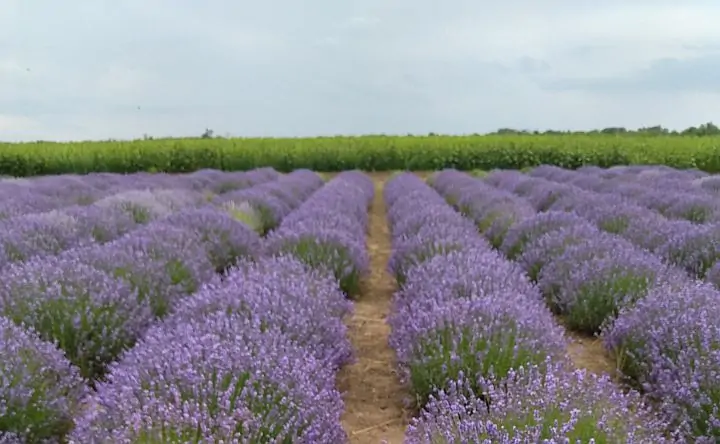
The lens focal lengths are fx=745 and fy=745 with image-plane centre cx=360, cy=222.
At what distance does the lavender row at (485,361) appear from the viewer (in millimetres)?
1914

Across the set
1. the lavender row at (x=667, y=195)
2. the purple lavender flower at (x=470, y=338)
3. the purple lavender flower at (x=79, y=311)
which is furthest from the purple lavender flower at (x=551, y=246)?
the purple lavender flower at (x=79, y=311)

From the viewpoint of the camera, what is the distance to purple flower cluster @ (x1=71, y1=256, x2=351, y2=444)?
1949mm

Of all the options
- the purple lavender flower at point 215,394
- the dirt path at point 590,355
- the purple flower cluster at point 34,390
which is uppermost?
the purple lavender flower at point 215,394

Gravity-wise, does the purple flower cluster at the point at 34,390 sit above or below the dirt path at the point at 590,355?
above

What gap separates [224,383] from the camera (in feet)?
7.44

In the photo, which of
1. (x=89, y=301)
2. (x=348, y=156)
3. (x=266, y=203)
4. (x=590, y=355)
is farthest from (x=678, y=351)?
(x=348, y=156)

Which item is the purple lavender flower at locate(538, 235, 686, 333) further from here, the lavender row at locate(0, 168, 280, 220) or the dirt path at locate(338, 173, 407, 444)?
the lavender row at locate(0, 168, 280, 220)

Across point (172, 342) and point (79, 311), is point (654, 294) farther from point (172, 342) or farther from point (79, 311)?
point (79, 311)

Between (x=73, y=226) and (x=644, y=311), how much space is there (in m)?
4.40

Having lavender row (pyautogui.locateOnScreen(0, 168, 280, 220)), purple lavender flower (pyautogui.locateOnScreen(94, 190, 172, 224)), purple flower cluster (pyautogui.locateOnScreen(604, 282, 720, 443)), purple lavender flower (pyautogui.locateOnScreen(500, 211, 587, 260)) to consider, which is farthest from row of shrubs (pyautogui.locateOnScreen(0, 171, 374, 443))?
lavender row (pyautogui.locateOnScreen(0, 168, 280, 220))

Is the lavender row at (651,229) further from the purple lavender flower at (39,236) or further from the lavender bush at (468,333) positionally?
the purple lavender flower at (39,236)

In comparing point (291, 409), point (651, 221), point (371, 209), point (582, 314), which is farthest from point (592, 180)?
point (291, 409)

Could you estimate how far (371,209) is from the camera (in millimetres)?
12117

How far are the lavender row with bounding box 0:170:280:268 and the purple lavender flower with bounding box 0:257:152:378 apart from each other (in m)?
1.35
